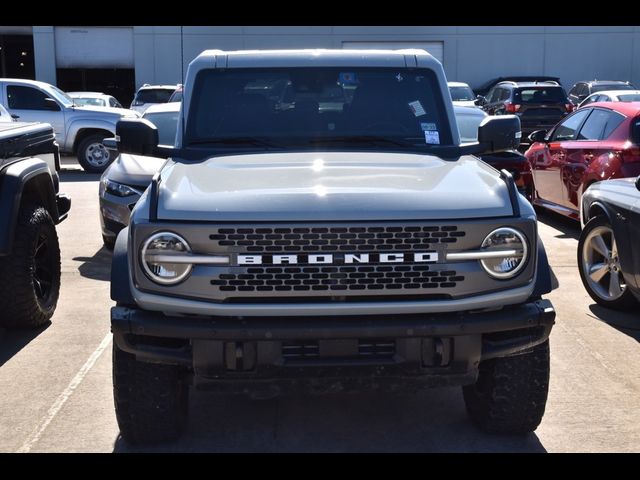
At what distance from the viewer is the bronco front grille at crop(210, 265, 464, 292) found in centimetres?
386

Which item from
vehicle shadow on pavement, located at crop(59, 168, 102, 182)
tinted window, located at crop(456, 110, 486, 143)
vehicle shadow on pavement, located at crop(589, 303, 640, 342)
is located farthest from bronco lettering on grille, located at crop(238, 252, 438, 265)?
vehicle shadow on pavement, located at crop(59, 168, 102, 182)

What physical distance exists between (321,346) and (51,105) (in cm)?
1538

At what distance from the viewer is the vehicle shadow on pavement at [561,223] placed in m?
10.5

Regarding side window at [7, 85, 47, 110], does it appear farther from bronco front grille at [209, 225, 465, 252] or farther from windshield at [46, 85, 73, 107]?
bronco front grille at [209, 225, 465, 252]

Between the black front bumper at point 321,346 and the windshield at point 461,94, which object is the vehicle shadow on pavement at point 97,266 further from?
the windshield at point 461,94

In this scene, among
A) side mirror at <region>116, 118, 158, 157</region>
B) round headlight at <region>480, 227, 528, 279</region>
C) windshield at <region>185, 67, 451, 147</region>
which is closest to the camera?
round headlight at <region>480, 227, 528, 279</region>

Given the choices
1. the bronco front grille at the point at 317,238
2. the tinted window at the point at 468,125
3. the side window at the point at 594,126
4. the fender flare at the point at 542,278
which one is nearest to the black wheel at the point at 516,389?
the fender flare at the point at 542,278

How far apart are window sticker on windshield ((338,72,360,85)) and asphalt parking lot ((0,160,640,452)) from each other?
6.00 feet

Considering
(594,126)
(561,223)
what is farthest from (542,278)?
(561,223)

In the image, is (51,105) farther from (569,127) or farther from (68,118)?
(569,127)

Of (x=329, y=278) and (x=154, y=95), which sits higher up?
(x=329, y=278)

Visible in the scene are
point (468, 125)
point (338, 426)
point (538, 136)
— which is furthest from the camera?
point (468, 125)

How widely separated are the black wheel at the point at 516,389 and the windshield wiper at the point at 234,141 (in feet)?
5.78

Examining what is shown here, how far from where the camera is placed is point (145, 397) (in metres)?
4.20
